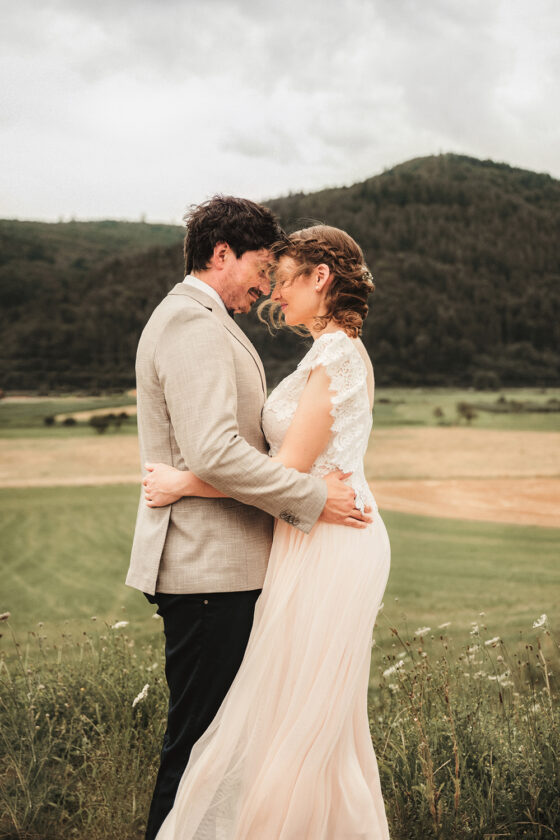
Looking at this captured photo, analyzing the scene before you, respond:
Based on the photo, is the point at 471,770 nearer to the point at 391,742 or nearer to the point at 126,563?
the point at 391,742

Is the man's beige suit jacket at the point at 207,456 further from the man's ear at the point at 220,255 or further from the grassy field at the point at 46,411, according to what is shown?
the grassy field at the point at 46,411

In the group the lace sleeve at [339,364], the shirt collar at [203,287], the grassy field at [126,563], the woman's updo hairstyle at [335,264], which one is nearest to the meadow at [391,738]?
the lace sleeve at [339,364]

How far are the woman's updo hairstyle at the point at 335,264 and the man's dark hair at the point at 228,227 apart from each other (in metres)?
0.06

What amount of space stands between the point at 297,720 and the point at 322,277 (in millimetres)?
1048

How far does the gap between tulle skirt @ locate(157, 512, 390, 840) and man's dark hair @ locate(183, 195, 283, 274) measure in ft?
2.24

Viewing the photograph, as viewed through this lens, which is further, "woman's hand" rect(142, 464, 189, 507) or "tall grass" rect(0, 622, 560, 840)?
"tall grass" rect(0, 622, 560, 840)

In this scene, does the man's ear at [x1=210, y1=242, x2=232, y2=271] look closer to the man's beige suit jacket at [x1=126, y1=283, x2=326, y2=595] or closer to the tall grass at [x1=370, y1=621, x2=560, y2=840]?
the man's beige suit jacket at [x1=126, y1=283, x2=326, y2=595]

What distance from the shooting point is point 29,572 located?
1859 cm

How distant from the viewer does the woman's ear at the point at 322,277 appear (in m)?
1.73

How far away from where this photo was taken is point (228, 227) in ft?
5.43

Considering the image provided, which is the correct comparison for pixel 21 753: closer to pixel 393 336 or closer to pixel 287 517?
pixel 287 517

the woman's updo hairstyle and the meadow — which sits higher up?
the woman's updo hairstyle

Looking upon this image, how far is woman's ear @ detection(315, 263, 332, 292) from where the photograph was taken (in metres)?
1.73

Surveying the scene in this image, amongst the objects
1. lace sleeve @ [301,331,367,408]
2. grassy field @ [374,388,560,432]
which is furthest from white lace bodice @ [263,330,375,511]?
grassy field @ [374,388,560,432]
